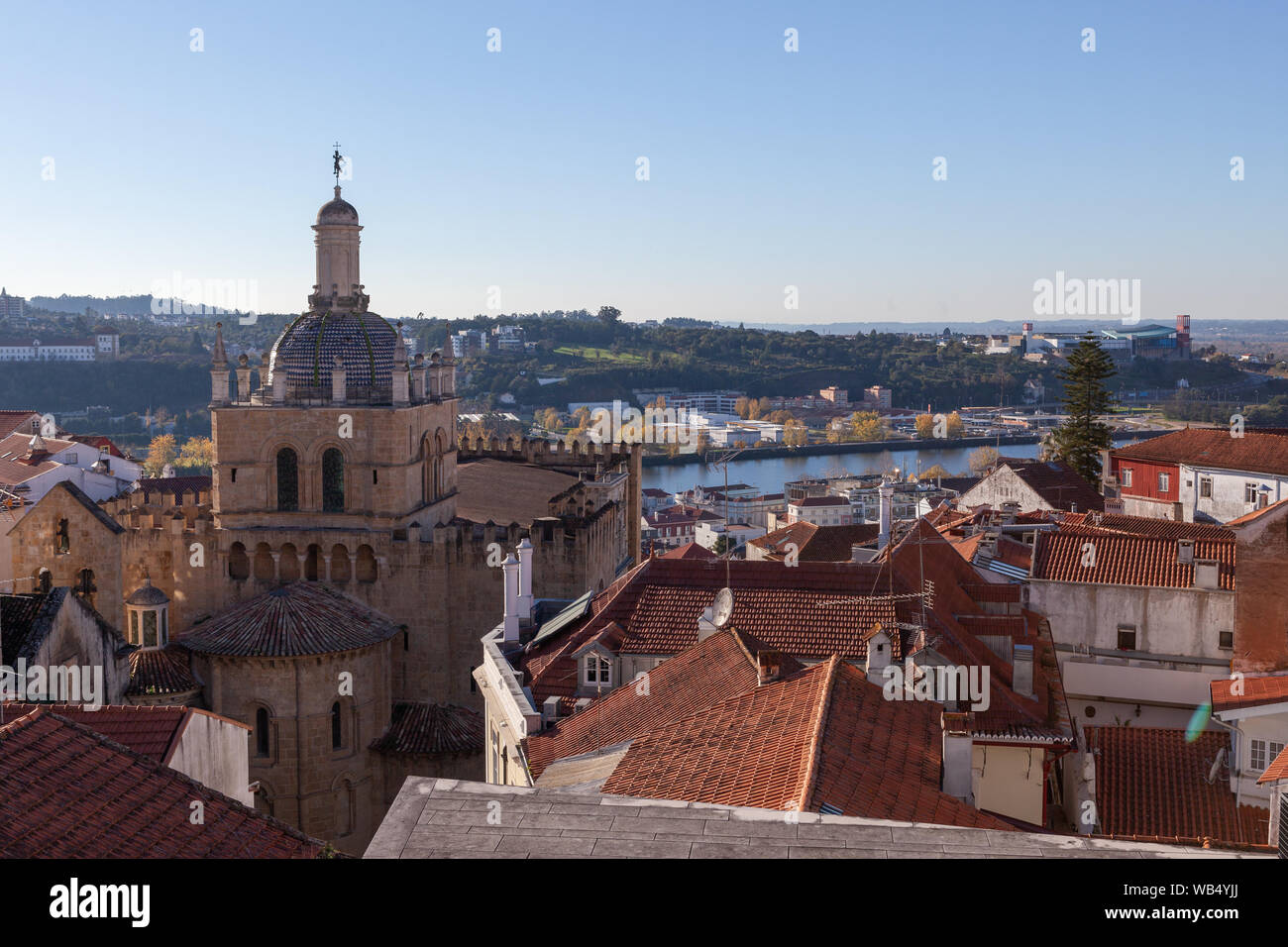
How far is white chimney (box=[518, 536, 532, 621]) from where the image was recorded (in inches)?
1013

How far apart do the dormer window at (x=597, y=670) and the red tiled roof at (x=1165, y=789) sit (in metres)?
7.38

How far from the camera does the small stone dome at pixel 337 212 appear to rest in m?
31.2

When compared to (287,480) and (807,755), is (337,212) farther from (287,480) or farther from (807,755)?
(807,755)

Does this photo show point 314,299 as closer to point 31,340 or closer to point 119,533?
point 119,533

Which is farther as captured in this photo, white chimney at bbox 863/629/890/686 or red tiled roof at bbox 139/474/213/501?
red tiled roof at bbox 139/474/213/501

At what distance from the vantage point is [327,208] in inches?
1233

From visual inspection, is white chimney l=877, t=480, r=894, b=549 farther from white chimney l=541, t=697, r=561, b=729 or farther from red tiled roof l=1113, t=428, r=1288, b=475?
red tiled roof l=1113, t=428, r=1288, b=475

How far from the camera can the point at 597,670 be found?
64.6 feet

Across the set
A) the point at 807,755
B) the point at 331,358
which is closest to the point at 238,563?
the point at 331,358

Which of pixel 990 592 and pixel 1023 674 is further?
pixel 990 592

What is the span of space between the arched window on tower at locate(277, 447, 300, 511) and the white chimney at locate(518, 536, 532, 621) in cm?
576

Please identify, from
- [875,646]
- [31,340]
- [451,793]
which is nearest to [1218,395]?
[31,340]

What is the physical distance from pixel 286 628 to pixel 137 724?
1101 centimetres

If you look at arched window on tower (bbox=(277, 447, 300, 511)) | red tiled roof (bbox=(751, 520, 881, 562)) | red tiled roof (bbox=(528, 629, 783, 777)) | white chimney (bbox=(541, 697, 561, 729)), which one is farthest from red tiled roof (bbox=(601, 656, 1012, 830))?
red tiled roof (bbox=(751, 520, 881, 562))
